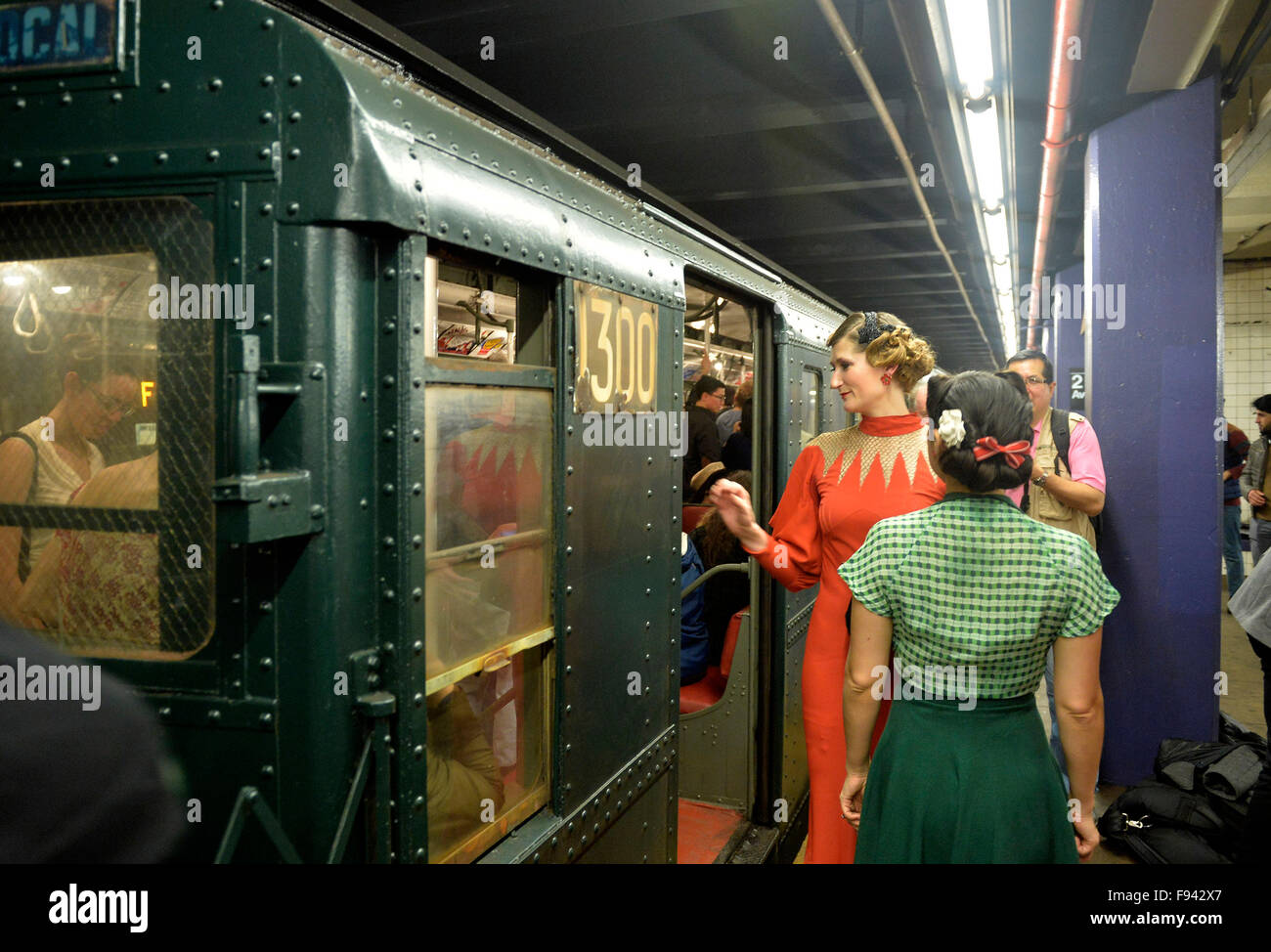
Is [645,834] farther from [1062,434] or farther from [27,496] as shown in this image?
[1062,434]

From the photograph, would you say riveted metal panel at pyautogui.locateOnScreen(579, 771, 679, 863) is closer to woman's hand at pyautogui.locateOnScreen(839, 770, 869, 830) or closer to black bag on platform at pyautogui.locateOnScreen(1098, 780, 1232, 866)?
woman's hand at pyautogui.locateOnScreen(839, 770, 869, 830)

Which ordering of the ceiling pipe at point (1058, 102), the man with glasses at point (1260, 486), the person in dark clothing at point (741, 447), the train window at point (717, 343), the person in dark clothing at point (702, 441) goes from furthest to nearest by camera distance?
the man with glasses at point (1260, 486), the train window at point (717, 343), the person in dark clothing at point (702, 441), the person in dark clothing at point (741, 447), the ceiling pipe at point (1058, 102)

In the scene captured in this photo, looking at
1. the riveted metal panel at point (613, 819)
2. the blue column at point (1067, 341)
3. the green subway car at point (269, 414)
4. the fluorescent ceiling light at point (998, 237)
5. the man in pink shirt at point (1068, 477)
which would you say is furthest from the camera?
the blue column at point (1067, 341)

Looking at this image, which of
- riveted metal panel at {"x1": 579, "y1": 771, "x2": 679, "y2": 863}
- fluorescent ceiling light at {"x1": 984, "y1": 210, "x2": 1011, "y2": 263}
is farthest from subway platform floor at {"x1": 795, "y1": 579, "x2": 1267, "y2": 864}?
fluorescent ceiling light at {"x1": 984, "y1": 210, "x2": 1011, "y2": 263}

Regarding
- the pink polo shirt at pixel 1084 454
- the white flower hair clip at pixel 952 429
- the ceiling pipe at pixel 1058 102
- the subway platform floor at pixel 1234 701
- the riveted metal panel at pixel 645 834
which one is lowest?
the subway platform floor at pixel 1234 701

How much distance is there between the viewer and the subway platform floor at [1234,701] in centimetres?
461

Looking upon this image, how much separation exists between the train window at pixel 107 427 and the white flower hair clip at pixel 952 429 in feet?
5.66

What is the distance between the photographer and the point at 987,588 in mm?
2301

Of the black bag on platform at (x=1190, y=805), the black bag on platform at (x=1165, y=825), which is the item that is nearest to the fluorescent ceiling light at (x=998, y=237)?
the black bag on platform at (x=1190, y=805)

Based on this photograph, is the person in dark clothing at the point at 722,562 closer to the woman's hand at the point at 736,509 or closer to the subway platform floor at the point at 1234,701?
the subway platform floor at the point at 1234,701

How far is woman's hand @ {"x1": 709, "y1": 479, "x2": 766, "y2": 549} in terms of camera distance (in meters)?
3.02

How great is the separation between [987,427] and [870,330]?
98 cm

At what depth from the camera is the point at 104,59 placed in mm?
1950

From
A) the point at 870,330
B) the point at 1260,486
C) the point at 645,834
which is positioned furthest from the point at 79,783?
the point at 1260,486
